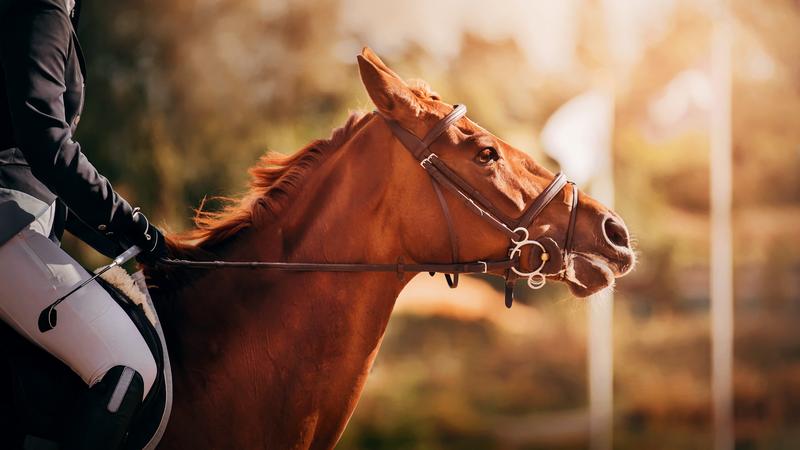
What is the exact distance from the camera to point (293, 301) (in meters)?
2.95

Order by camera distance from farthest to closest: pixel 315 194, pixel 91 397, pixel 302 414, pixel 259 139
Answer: pixel 259 139 → pixel 315 194 → pixel 302 414 → pixel 91 397

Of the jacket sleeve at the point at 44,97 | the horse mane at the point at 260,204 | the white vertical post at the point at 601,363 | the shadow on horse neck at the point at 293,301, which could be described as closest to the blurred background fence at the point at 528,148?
the white vertical post at the point at 601,363

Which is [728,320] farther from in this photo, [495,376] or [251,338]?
[251,338]

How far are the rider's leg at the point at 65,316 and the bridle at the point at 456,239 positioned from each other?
432mm

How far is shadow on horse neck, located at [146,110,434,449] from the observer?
9.27 feet

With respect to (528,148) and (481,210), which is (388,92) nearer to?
(481,210)

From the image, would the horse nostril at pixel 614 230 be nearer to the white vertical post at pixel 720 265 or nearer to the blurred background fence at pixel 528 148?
the blurred background fence at pixel 528 148

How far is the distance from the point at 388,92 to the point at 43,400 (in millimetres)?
1591

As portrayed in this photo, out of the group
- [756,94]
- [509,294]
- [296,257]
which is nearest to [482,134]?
[509,294]

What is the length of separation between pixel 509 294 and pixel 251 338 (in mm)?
1043

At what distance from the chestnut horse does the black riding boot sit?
0.32m

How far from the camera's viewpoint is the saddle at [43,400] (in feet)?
7.99

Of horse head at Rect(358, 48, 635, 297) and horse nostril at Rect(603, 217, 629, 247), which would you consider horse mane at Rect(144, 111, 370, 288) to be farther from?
horse nostril at Rect(603, 217, 629, 247)

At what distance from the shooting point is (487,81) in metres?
11.4
